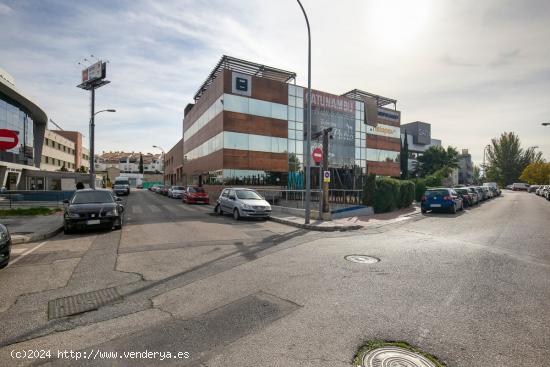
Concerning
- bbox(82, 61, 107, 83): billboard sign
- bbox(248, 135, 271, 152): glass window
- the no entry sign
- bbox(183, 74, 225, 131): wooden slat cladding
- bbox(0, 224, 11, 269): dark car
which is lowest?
bbox(0, 224, 11, 269): dark car

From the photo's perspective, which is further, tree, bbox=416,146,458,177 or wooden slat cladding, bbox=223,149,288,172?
tree, bbox=416,146,458,177

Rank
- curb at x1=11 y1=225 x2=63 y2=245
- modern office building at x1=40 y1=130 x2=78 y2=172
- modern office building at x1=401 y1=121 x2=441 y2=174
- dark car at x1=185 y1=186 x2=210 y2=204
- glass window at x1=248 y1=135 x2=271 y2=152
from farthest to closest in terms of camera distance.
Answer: modern office building at x1=401 y1=121 x2=441 y2=174 < modern office building at x1=40 y1=130 x2=78 y2=172 < glass window at x1=248 y1=135 x2=271 y2=152 < dark car at x1=185 y1=186 x2=210 y2=204 < curb at x1=11 y1=225 x2=63 y2=245

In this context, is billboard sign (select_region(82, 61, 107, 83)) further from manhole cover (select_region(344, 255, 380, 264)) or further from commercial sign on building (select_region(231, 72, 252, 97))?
manhole cover (select_region(344, 255, 380, 264))

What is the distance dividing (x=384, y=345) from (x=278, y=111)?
2925 centimetres

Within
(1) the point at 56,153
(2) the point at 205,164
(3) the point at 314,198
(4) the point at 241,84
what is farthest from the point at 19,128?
(3) the point at 314,198

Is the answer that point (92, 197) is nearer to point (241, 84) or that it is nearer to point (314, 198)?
point (314, 198)

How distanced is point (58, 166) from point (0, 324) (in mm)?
63217

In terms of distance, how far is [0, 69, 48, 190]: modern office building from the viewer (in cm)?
3080

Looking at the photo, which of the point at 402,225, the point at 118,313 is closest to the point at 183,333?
the point at 118,313

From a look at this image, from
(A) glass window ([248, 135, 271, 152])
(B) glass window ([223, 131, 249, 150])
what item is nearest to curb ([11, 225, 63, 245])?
(B) glass window ([223, 131, 249, 150])

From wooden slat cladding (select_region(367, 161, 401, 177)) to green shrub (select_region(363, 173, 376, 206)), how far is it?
77.5 ft

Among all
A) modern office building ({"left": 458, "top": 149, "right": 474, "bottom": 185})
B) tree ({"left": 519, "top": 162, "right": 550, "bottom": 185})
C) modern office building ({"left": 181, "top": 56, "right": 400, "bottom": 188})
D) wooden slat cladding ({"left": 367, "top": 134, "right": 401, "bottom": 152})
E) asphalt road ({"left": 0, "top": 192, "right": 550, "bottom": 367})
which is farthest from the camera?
modern office building ({"left": 458, "top": 149, "right": 474, "bottom": 185})

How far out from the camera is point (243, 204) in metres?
14.1

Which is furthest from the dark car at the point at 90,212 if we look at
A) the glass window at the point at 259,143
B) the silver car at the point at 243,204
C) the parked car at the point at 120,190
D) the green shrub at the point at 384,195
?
the parked car at the point at 120,190
